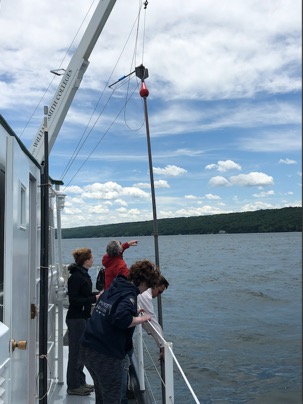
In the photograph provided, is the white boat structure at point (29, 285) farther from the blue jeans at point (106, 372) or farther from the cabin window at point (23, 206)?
the blue jeans at point (106, 372)

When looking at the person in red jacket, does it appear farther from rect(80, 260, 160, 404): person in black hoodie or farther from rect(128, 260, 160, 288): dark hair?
rect(80, 260, 160, 404): person in black hoodie

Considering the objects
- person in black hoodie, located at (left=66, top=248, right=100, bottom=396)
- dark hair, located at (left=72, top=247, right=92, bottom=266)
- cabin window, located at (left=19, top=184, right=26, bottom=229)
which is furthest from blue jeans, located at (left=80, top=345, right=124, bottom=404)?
dark hair, located at (left=72, top=247, right=92, bottom=266)

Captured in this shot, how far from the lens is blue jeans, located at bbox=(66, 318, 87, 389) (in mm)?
4418

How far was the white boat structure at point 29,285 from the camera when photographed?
2424 mm

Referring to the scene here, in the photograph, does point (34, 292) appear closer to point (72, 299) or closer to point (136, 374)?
point (72, 299)

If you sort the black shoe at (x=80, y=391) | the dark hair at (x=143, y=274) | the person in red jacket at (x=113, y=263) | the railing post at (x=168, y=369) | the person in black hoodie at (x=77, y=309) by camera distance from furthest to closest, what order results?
the person in red jacket at (x=113, y=263) < the black shoe at (x=80, y=391) < the person in black hoodie at (x=77, y=309) < the dark hair at (x=143, y=274) < the railing post at (x=168, y=369)

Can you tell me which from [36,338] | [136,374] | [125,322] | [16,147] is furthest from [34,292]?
[136,374]

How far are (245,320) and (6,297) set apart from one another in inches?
915

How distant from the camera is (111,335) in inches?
116

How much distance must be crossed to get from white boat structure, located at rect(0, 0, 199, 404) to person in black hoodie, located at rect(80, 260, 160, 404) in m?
0.31

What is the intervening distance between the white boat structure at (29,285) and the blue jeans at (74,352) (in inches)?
6.4

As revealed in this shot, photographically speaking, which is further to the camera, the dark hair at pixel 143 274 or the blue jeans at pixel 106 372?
the dark hair at pixel 143 274

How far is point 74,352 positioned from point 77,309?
0.39m

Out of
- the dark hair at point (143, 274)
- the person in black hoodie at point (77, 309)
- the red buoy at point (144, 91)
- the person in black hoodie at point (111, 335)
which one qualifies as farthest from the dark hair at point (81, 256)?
the red buoy at point (144, 91)
